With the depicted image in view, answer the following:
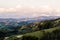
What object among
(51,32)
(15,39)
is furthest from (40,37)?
(15,39)

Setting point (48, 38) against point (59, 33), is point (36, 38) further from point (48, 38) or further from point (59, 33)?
point (59, 33)

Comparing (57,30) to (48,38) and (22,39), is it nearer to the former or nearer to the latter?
(48,38)

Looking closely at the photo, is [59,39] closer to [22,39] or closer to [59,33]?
[59,33]

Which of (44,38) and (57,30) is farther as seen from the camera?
(57,30)

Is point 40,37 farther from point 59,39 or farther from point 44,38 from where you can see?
point 59,39

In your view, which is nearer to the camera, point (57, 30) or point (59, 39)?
point (59, 39)

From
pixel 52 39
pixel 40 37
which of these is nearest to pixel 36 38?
pixel 40 37

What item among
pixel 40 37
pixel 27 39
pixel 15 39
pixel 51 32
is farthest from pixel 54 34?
pixel 15 39
